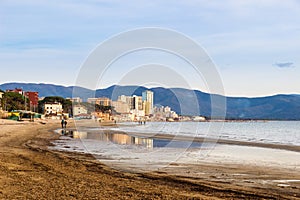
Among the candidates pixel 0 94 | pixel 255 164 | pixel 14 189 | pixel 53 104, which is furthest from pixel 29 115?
pixel 14 189

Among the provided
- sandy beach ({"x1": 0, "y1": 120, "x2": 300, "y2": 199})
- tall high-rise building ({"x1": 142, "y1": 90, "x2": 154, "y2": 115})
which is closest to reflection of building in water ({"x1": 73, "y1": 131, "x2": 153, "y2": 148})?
tall high-rise building ({"x1": 142, "y1": 90, "x2": 154, "y2": 115})

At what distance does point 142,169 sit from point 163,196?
655 cm

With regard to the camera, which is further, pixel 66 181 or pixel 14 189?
pixel 66 181

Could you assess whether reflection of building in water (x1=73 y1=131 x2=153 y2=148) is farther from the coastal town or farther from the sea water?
the coastal town

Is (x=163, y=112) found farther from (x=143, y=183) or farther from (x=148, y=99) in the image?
(x=143, y=183)

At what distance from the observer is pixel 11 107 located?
115812mm

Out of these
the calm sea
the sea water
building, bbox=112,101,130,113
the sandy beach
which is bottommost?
the calm sea

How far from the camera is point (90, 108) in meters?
145

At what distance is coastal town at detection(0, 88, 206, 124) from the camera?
65250 millimetres

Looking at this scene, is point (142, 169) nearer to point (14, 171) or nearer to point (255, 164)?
point (14, 171)

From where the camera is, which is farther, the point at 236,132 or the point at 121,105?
the point at 236,132

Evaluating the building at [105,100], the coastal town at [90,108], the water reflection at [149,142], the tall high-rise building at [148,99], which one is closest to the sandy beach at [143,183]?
the water reflection at [149,142]

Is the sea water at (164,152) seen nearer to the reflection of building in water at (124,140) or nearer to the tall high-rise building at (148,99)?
the reflection of building in water at (124,140)

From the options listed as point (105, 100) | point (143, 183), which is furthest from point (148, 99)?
point (143, 183)
